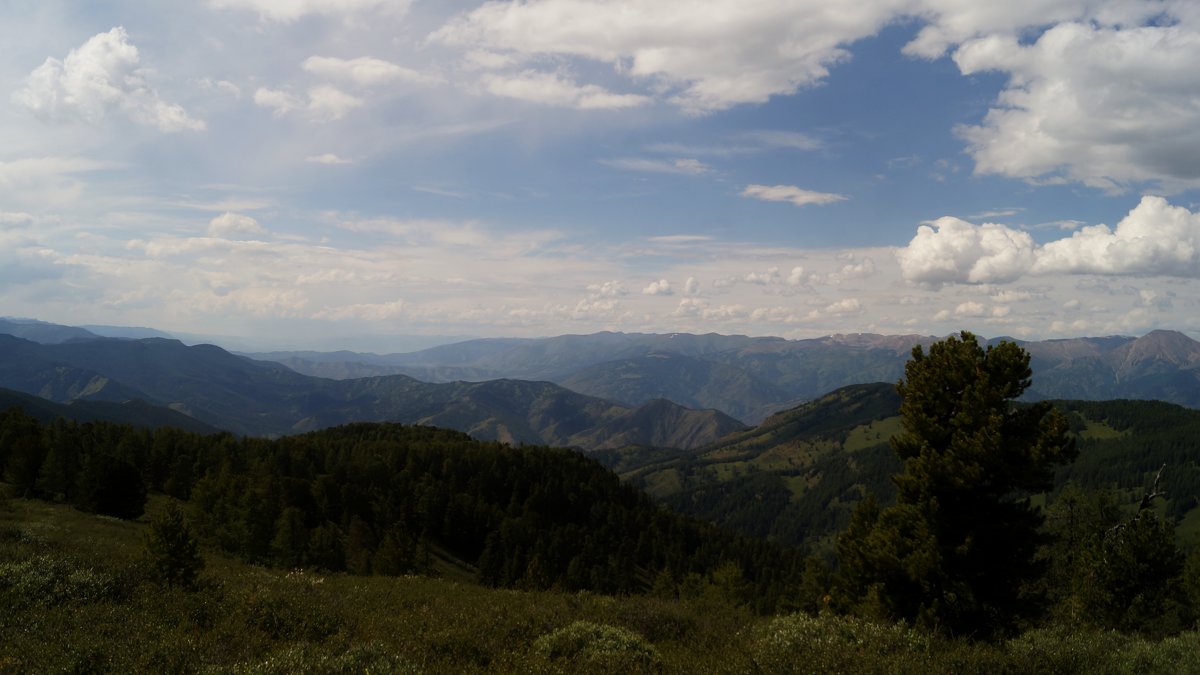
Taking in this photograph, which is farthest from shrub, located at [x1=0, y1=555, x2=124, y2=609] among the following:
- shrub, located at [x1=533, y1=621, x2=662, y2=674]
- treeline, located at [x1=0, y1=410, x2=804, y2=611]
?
treeline, located at [x1=0, y1=410, x2=804, y2=611]

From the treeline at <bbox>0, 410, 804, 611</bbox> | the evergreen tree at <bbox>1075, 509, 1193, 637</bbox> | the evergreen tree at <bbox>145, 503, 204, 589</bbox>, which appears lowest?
the treeline at <bbox>0, 410, 804, 611</bbox>

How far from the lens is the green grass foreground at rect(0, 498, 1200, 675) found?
37.7 feet

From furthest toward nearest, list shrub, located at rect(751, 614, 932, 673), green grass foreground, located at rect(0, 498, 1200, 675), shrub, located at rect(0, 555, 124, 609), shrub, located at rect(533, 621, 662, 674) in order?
shrub, located at rect(0, 555, 124, 609) < shrub, located at rect(533, 621, 662, 674) < shrub, located at rect(751, 614, 932, 673) < green grass foreground, located at rect(0, 498, 1200, 675)

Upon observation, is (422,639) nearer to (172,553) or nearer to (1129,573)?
(172,553)

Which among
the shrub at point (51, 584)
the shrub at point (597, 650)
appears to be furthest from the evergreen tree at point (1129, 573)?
the shrub at point (51, 584)

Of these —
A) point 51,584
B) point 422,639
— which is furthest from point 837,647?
point 51,584

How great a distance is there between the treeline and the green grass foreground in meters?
12.7

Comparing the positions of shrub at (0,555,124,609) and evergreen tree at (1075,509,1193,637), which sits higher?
shrub at (0,555,124,609)

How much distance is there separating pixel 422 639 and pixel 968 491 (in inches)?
854

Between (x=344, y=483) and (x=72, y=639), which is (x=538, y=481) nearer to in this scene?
(x=344, y=483)

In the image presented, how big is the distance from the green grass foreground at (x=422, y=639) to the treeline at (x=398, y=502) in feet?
41.5

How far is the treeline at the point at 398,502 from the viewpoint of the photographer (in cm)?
6069

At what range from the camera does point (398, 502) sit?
355ft

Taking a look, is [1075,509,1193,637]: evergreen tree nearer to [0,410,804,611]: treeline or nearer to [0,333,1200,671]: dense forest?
[0,333,1200,671]: dense forest
